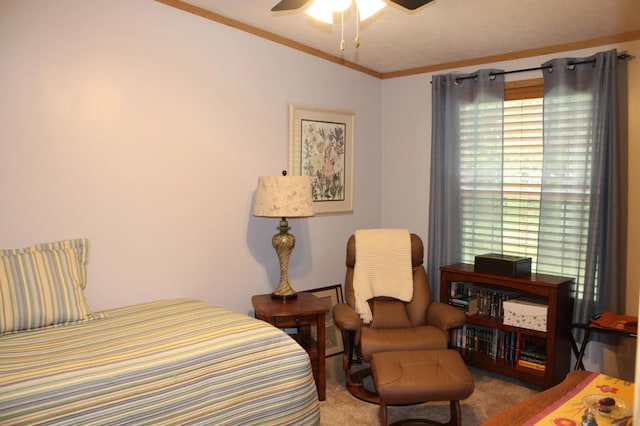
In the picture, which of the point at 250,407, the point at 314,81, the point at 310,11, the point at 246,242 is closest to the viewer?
the point at 250,407

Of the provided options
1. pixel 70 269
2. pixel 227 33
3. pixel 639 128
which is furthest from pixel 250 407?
pixel 639 128

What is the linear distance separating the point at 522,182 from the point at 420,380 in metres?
1.98

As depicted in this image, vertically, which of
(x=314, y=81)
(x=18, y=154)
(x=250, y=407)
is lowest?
(x=250, y=407)

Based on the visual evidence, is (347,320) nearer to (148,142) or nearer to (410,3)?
(148,142)

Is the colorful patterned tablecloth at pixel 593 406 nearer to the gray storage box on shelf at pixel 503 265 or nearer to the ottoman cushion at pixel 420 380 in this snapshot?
the ottoman cushion at pixel 420 380

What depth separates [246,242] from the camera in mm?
3633

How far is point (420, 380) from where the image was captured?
2.64m

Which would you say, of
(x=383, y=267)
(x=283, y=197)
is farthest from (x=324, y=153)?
(x=383, y=267)

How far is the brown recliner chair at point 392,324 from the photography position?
10.3ft

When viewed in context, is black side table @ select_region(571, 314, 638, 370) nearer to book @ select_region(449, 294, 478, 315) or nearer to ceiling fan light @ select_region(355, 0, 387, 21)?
book @ select_region(449, 294, 478, 315)

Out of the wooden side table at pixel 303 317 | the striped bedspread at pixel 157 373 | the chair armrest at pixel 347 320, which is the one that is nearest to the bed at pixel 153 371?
the striped bedspread at pixel 157 373

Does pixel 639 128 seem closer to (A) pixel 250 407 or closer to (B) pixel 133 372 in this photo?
(A) pixel 250 407

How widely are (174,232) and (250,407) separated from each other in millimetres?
1334

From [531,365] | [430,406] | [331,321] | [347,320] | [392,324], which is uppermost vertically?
[347,320]
